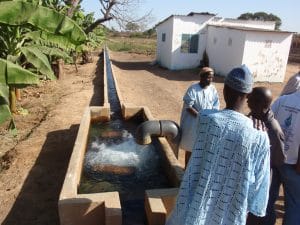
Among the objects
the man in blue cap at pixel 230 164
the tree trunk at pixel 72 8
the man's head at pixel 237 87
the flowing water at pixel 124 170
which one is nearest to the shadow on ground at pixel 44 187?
the flowing water at pixel 124 170

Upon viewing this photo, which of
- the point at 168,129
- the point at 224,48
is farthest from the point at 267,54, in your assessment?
the point at 168,129

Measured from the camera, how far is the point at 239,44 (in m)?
16.8

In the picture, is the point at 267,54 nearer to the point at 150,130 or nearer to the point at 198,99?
the point at 198,99

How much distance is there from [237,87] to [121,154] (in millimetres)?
4670

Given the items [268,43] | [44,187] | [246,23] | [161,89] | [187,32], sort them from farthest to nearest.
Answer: [246,23] → [187,32] → [268,43] → [161,89] → [44,187]

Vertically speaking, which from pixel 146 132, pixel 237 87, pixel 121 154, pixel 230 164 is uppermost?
pixel 237 87

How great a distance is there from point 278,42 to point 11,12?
1541cm

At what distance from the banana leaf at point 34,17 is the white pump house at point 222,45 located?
42.7 feet

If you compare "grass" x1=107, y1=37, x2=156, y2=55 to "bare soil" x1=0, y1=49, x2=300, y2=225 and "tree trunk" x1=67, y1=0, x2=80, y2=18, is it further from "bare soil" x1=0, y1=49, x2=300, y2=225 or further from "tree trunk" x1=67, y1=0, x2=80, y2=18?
"bare soil" x1=0, y1=49, x2=300, y2=225

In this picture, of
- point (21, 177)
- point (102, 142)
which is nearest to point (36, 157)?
point (21, 177)

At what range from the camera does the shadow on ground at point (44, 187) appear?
14.9 ft

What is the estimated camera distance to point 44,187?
533cm

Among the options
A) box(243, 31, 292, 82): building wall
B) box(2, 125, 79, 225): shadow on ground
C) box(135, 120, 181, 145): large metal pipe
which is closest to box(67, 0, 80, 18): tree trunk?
box(2, 125, 79, 225): shadow on ground

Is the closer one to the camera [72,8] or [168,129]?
[168,129]
